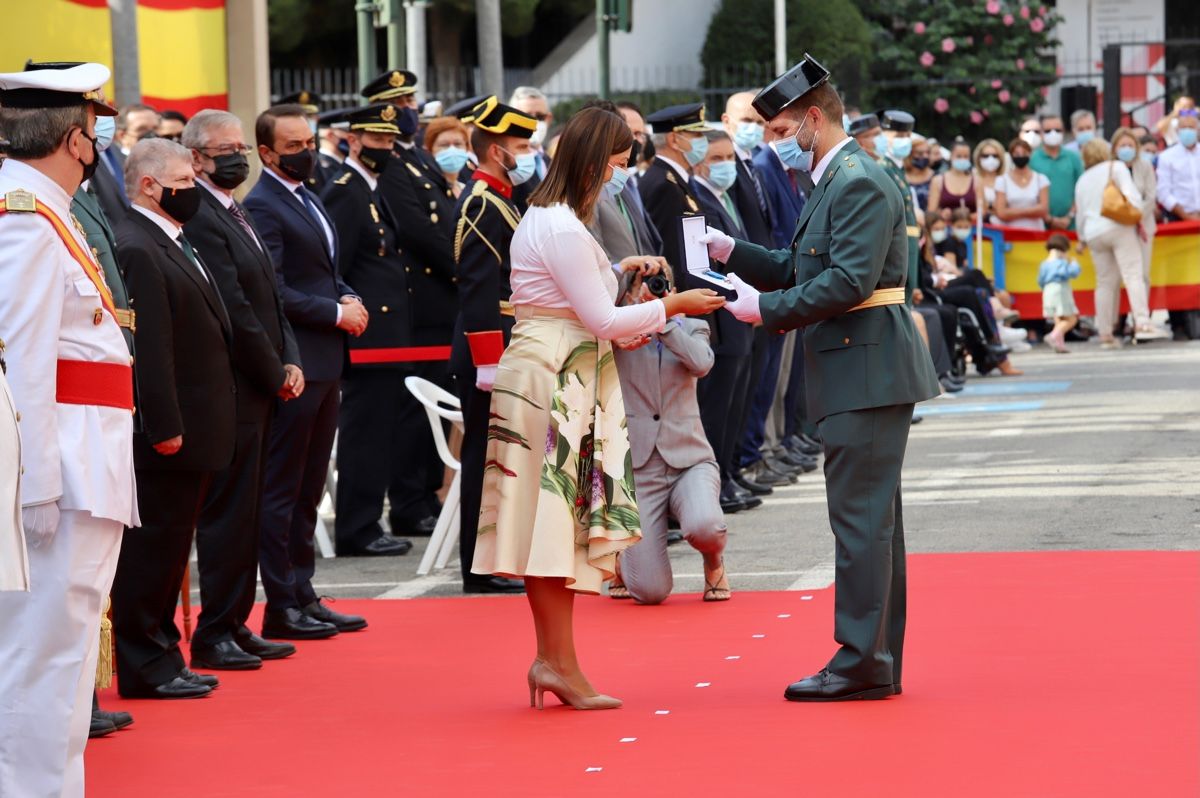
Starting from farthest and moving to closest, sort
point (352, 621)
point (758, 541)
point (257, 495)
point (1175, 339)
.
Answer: point (1175, 339) < point (758, 541) < point (352, 621) < point (257, 495)

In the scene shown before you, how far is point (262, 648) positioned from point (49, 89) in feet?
11.1

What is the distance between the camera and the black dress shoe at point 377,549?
11.9 m

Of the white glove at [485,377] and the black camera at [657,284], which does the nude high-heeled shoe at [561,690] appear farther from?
the white glove at [485,377]

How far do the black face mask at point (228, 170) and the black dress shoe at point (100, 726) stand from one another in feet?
7.48

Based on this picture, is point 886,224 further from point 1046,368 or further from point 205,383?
point 1046,368

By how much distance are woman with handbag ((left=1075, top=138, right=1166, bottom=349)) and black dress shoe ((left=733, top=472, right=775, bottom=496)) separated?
10.5m

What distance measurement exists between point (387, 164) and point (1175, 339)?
14435 millimetres

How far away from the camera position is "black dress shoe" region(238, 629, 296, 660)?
8.75m

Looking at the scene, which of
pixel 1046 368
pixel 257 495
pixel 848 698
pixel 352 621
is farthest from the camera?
pixel 1046 368

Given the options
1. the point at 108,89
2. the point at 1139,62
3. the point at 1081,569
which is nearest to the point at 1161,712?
the point at 1081,569

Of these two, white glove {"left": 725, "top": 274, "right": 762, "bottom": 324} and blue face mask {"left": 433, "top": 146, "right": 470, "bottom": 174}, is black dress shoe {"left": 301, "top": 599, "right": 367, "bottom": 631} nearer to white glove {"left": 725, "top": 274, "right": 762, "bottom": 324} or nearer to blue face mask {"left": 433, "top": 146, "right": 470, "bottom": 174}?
white glove {"left": 725, "top": 274, "right": 762, "bottom": 324}

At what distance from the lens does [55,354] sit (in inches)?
221

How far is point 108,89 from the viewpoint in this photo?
44.2 feet

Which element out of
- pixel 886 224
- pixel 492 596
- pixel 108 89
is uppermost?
pixel 108 89
